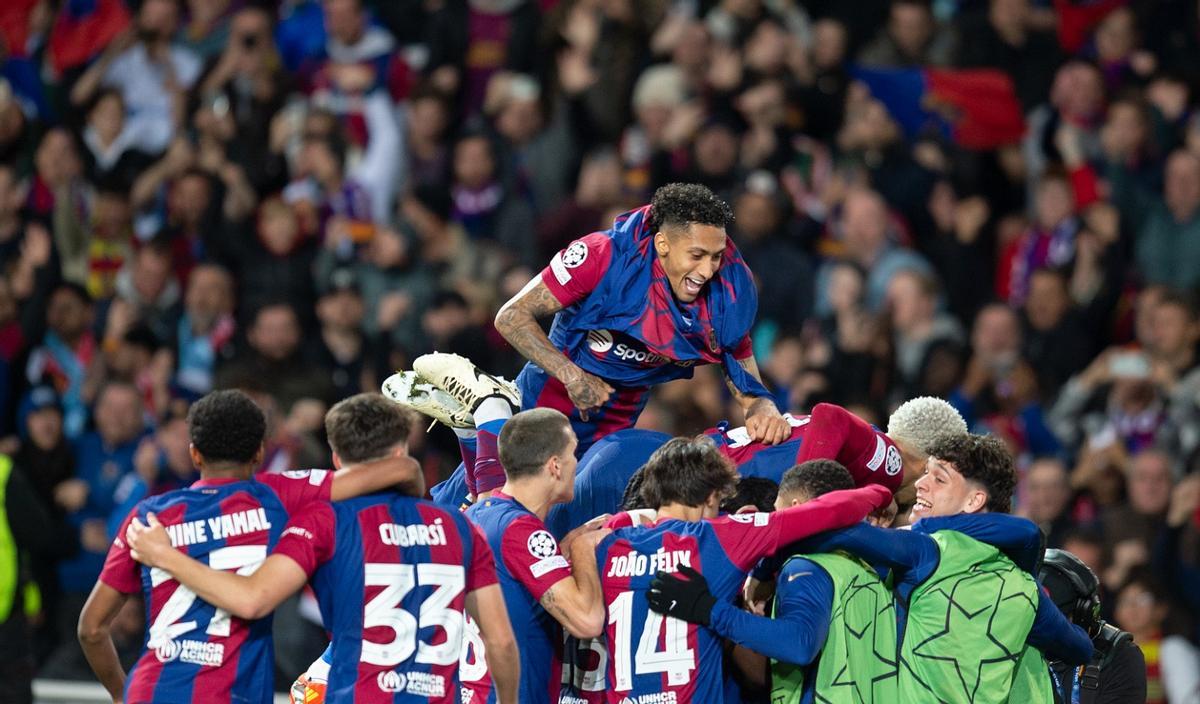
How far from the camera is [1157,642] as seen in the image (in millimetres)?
10406

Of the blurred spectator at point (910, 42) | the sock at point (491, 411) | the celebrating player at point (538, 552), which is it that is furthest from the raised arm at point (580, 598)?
the blurred spectator at point (910, 42)

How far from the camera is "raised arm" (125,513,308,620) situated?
246 inches

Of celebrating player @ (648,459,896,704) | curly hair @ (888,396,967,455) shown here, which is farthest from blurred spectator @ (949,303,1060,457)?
celebrating player @ (648,459,896,704)

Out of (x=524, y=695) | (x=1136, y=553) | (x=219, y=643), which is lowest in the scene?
(x=1136, y=553)

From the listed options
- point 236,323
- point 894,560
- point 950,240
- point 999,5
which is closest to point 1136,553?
point 950,240

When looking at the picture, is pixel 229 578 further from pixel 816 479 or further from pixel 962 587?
pixel 962 587

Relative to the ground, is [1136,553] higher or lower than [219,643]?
lower

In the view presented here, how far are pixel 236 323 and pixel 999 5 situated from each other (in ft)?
19.6

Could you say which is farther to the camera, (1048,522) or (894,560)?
(1048,522)

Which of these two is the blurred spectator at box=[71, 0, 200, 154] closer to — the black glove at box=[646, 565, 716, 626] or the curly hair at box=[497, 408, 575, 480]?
the curly hair at box=[497, 408, 575, 480]

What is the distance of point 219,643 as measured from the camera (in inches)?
253

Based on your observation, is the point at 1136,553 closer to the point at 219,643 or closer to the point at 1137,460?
the point at 1137,460

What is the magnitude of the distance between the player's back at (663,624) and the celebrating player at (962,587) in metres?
0.38

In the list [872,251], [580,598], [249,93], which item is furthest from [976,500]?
[249,93]
